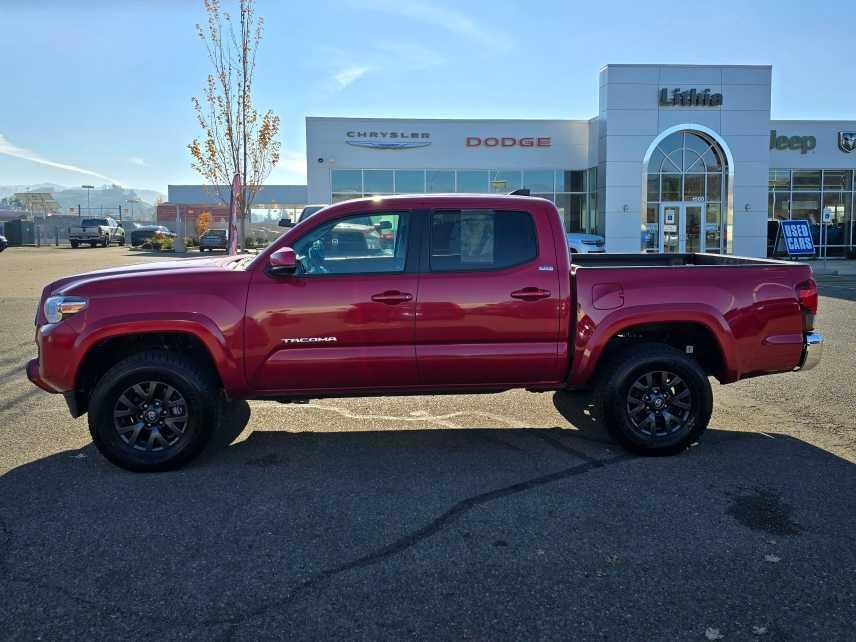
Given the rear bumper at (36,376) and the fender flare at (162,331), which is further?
the rear bumper at (36,376)

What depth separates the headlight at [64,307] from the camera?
4992mm

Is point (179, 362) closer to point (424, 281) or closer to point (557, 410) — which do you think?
point (424, 281)

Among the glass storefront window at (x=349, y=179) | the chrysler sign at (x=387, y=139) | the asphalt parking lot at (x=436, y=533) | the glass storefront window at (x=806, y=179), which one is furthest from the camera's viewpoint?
the glass storefront window at (x=806, y=179)

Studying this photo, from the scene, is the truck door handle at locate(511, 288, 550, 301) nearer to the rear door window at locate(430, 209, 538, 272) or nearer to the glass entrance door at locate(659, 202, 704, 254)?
the rear door window at locate(430, 209, 538, 272)

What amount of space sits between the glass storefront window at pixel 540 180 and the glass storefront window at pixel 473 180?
65.0 inches

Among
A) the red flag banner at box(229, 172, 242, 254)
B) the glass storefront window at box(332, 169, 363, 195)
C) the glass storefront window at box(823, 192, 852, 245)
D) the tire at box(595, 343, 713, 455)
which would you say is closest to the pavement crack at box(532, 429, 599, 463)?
the tire at box(595, 343, 713, 455)

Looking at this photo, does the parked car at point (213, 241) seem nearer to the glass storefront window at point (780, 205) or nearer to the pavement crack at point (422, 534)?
the glass storefront window at point (780, 205)

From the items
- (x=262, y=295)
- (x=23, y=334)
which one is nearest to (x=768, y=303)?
(x=262, y=295)

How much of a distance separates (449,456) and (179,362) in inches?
80.7

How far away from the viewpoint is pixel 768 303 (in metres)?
5.45

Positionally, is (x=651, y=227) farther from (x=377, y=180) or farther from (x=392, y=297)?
(x=392, y=297)

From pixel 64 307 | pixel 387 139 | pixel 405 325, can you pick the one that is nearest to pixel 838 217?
pixel 387 139

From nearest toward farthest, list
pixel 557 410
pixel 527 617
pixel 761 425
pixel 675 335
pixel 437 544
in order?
pixel 527 617 < pixel 437 544 < pixel 675 335 < pixel 761 425 < pixel 557 410

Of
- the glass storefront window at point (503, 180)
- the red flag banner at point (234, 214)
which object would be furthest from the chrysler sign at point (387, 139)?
the red flag banner at point (234, 214)
